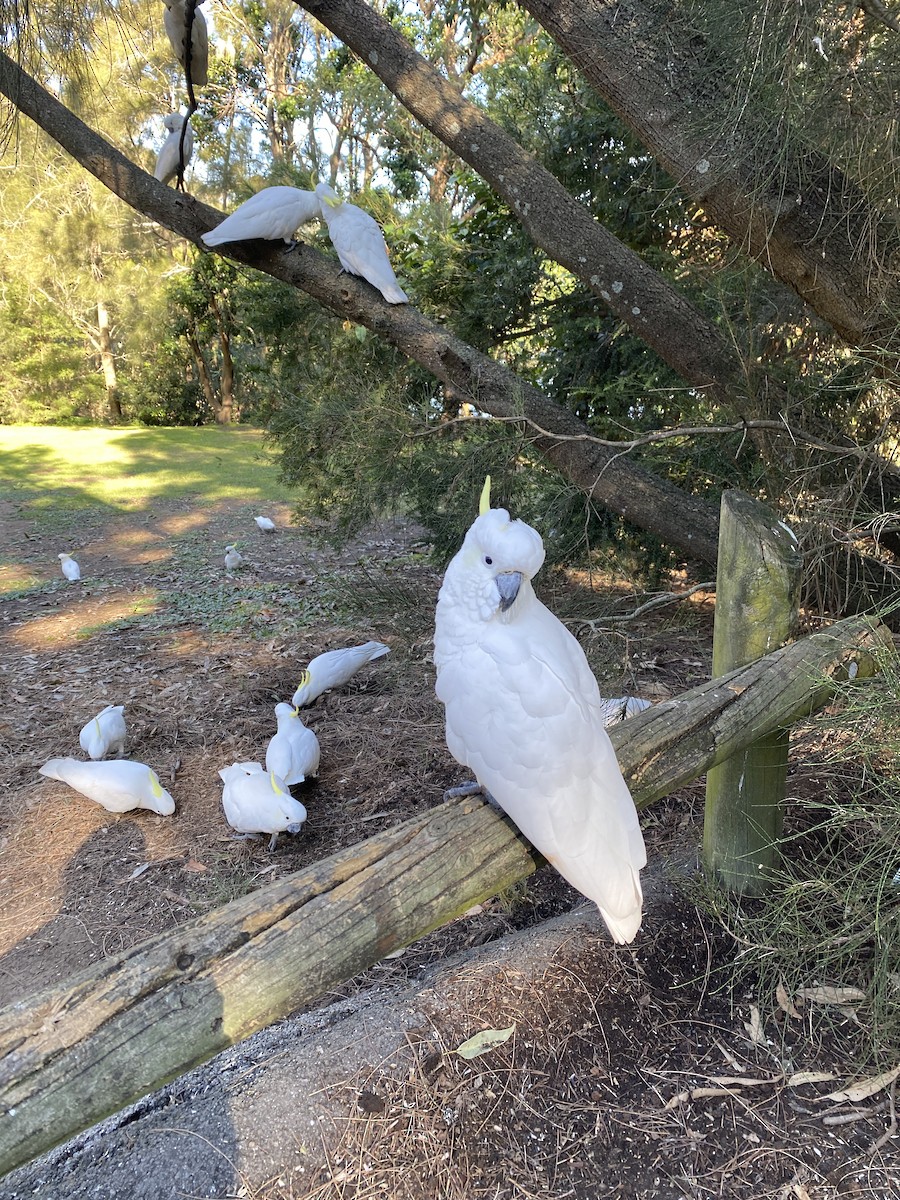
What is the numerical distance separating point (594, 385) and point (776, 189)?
214 cm

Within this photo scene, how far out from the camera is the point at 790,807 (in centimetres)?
225

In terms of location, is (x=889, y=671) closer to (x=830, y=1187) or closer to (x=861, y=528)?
(x=861, y=528)

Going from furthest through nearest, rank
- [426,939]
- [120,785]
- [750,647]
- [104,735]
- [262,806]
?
[104,735] < [120,785] < [262,806] < [426,939] < [750,647]

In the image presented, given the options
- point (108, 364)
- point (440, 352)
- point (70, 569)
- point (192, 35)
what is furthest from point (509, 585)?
point (108, 364)

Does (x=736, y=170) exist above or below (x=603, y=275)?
above

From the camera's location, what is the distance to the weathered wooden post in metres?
1.65

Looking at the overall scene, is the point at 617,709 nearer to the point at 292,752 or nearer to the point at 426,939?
the point at 426,939

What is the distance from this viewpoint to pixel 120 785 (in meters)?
2.68

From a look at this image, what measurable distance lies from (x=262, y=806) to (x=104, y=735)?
924 millimetres

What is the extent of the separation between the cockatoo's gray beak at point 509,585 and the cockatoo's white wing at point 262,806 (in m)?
1.46

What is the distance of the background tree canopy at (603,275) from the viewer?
6.66 feet

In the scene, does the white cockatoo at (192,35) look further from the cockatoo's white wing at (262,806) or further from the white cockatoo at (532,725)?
the cockatoo's white wing at (262,806)

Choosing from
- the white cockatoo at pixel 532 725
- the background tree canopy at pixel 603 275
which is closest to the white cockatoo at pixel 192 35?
the background tree canopy at pixel 603 275

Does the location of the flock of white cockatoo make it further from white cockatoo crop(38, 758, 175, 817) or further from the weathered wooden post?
white cockatoo crop(38, 758, 175, 817)
